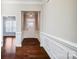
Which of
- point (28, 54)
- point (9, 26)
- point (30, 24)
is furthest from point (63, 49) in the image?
point (9, 26)

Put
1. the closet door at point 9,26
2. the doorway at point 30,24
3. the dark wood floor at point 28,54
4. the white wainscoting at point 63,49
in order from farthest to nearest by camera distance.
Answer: the closet door at point 9,26 → the doorway at point 30,24 → the dark wood floor at point 28,54 → the white wainscoting at point 63,49

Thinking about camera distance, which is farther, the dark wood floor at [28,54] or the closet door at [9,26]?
the closet door at [9,26]

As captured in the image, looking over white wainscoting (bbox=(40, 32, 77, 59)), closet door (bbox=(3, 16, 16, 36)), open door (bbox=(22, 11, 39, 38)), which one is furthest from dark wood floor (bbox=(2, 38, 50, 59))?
closet door (bbox=(3, 16, 16, 36))

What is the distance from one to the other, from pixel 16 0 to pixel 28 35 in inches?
267

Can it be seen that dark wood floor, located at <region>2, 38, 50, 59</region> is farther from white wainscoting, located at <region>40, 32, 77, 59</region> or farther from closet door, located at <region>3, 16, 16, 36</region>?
closet door, located at <region>3, 16, 16, 36</region>

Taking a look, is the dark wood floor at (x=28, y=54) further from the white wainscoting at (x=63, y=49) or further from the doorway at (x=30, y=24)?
the doorway at (x=30, y=24)

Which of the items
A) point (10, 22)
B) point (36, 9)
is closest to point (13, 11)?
point (36, 9)

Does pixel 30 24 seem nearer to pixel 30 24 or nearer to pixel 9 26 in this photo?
pixel 30 24

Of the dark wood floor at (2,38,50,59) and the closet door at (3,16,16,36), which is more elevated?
the closet door at (3,16,16,36)

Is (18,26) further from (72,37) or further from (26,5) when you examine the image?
(72,37)

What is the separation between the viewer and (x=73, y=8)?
2.39 m

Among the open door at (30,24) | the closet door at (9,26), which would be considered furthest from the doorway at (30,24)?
the closet door at (9,26)

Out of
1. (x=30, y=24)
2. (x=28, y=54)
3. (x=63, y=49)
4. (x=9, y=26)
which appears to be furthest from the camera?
(x=9, y=26)

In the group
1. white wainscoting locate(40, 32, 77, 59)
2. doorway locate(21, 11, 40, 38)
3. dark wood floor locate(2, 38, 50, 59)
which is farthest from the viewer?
doorway locate(21, 11, 40, 38)
